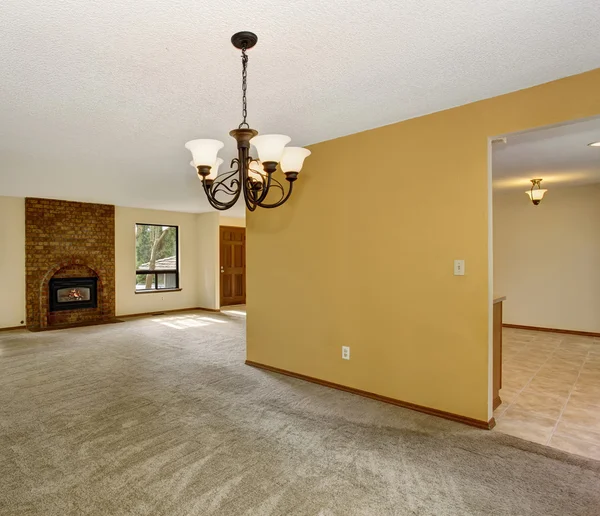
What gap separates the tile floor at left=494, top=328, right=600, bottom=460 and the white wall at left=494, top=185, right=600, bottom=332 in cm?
81

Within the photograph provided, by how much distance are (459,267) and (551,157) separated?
2.44 meters

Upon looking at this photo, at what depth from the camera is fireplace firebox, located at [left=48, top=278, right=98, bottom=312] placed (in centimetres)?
688

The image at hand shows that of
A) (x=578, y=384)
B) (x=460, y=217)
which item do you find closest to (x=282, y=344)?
(x=460, y=217)

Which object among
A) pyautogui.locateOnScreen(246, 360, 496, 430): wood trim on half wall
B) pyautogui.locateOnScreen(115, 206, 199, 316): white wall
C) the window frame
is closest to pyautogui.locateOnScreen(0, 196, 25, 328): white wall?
pyautogui.locateOnScreen(115, 206, 199, 316): white wall

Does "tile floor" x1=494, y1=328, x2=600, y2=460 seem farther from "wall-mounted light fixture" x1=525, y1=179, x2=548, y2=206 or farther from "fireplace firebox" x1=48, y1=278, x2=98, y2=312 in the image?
"fireplace firebox" x1=48, y1=278, x2=98, y2=312

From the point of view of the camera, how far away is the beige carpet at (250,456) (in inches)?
73.4

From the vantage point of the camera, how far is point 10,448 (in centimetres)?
240

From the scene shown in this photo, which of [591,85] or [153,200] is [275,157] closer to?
[591,85]

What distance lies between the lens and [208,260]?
8.63 metres

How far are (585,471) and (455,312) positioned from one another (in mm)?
1155

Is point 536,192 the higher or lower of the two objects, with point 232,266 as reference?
higher

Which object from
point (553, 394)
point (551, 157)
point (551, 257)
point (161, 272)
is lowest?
point (553, 394)

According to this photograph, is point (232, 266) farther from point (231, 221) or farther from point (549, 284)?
point (549, 284)

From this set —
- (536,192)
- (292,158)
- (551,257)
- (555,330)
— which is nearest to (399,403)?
(292,158)
